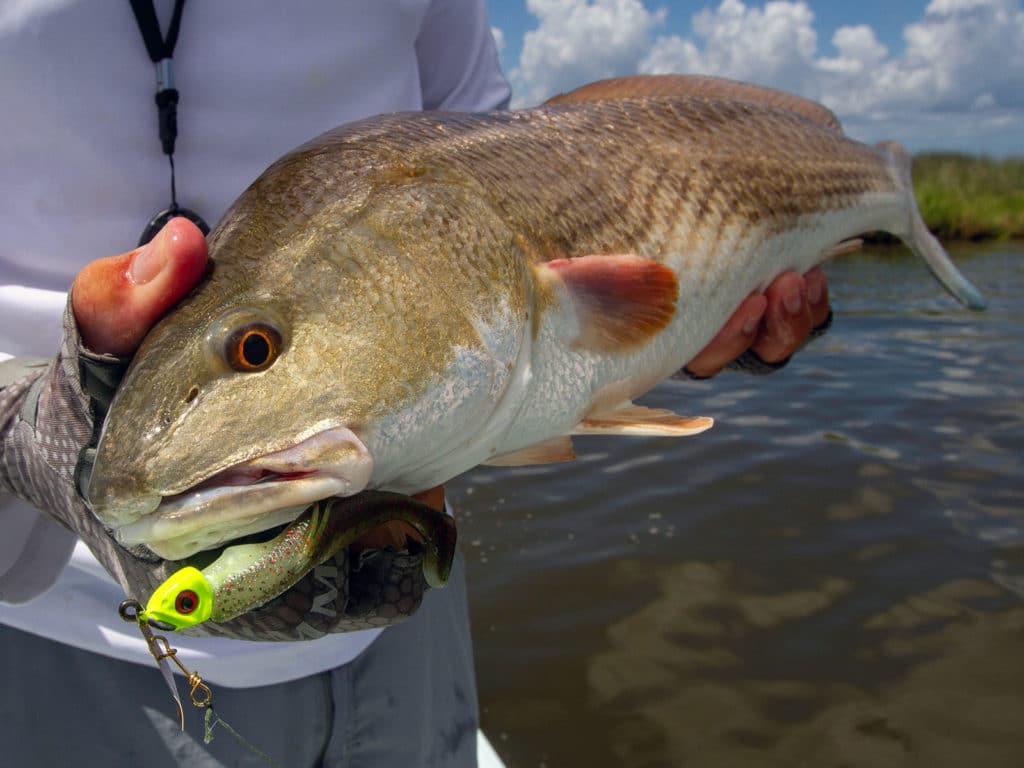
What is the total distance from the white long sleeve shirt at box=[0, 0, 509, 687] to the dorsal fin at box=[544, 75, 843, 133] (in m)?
0.55

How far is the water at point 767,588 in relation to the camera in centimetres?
457

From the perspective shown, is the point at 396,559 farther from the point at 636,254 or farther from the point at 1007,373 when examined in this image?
the point at 1007,373

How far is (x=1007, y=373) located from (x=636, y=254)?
10.9m

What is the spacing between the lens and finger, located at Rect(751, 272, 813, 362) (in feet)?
7.98

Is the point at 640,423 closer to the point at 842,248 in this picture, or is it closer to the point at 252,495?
the point at 252,495

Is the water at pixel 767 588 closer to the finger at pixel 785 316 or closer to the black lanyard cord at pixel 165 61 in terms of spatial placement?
the finger at pixel 785 316

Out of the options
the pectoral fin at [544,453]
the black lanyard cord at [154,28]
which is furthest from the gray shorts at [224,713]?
the black lanyard cord at [154,28]

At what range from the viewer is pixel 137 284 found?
1263mm

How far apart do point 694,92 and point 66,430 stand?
1907 millimetres

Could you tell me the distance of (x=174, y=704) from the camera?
1845 mm

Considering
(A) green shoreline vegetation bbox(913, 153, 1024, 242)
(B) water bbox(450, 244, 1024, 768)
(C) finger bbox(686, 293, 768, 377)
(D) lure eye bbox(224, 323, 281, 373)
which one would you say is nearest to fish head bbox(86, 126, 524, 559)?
(D) lure eye bbox(224, 323, 281, 373)

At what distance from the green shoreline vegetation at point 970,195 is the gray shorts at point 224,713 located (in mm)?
26276

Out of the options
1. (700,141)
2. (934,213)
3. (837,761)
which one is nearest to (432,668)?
(700,141)

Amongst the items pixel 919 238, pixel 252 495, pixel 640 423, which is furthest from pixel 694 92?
pixel 252 495
